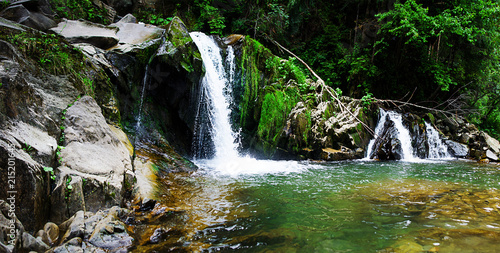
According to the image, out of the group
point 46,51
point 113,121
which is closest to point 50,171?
point 46,51

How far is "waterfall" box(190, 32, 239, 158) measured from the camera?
9.47 metres

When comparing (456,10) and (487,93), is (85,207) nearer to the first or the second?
(456,10)

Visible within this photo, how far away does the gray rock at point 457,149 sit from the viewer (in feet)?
37.6

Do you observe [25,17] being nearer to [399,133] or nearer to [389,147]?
[389,147]

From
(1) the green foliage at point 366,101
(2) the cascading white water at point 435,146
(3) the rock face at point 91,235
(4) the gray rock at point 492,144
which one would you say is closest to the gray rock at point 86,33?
(3) the rock face at point 91,235

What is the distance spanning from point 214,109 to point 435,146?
1057 centimetres

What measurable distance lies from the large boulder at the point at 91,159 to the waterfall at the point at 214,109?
4645mm

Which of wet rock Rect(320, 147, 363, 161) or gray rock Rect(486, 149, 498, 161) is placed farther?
gray rock Rect(486, 149, 498, 161)

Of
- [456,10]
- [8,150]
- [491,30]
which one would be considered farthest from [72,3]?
[491,30]

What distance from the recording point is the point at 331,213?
4039 mm

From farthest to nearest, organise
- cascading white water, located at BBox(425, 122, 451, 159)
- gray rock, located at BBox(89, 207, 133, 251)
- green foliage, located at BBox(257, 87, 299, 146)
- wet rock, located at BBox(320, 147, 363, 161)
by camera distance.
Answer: cascading white water, located at BBox(425, 122, 451, 159) < green foliage, located at BBox(257, 87, 299, 146) < wet rock, located at BBox(320, 147, 363, 161) < gray rock, located at BBox(89, 207, 133, 251)

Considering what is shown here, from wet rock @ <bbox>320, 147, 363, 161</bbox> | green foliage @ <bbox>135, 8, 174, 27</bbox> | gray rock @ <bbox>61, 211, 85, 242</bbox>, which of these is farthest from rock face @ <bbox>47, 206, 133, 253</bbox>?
green foliage @ <bbox>135, 8, 174, 27</bbox>

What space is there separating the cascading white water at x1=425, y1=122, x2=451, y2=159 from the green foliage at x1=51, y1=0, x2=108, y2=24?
15.6 meters

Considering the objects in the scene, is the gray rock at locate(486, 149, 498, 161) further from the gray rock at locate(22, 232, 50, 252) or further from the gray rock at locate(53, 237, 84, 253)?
the gray rock at locate(22, 232, 50, 252)
